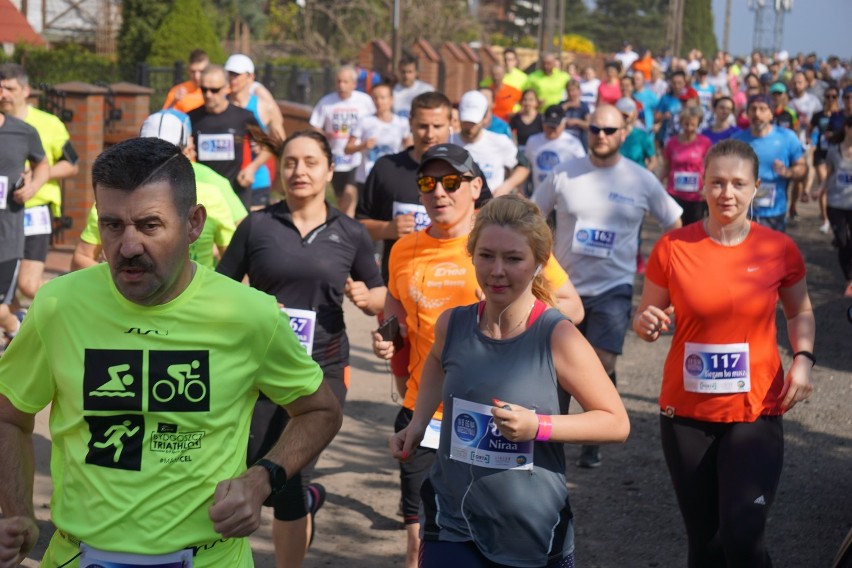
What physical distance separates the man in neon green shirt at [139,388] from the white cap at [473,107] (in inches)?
243

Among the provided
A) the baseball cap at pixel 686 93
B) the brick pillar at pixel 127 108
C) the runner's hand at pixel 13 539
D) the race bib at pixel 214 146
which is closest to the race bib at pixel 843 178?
the race bib at pixel 214 146

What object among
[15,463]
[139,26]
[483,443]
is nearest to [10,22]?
[483,443]

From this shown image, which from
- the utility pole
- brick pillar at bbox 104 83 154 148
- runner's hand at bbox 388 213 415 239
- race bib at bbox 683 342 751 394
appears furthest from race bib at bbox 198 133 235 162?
the utility pole

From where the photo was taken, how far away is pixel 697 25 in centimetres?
9275

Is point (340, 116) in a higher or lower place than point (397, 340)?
higher

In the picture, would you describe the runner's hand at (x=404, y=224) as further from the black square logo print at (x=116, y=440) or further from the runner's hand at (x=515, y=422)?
the black square logo print at (x=116, y=440)

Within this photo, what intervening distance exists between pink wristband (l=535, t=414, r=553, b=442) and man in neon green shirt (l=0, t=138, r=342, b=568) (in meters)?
0.77

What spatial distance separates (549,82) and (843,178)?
1034cm

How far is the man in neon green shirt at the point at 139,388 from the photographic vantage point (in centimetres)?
296

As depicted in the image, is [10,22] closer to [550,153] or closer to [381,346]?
[550,153]

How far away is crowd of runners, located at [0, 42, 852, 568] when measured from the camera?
301cm

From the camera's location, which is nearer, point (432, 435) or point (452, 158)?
point (432, 435)

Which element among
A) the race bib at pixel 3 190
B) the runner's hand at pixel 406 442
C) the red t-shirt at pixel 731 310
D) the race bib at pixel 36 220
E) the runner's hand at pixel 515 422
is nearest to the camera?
the runner's hand at pixel 515 422

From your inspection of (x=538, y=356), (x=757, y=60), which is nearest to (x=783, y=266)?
(x=538, y=356)
